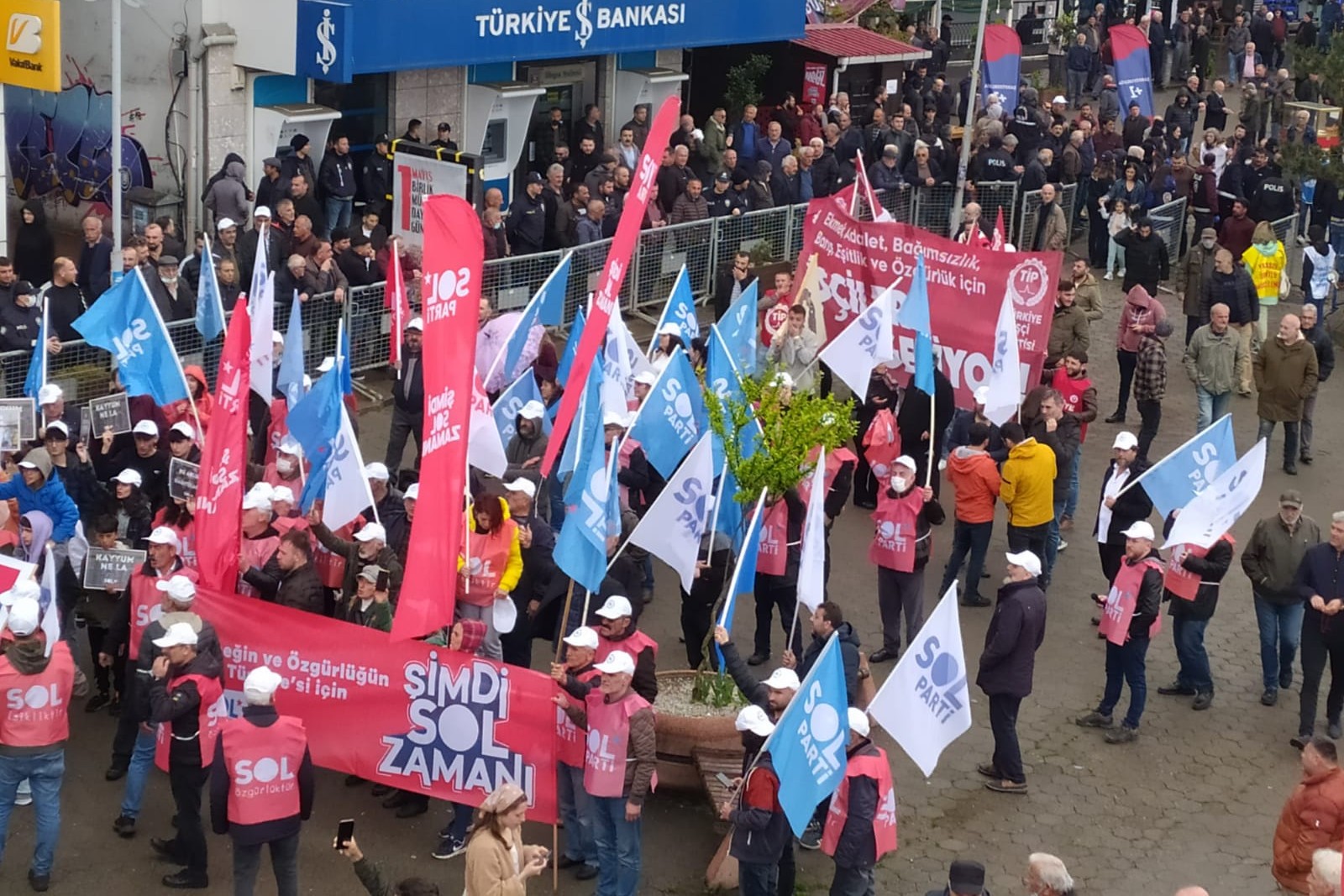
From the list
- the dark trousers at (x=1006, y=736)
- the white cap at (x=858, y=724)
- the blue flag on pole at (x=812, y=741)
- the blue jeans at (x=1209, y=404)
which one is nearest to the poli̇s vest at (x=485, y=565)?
the blue flag on pole at (x=812, y=741)

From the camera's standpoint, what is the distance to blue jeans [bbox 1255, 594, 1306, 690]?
13.1 metres

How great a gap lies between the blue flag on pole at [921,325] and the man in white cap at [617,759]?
532 cm

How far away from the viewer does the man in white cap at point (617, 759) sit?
32.1ft

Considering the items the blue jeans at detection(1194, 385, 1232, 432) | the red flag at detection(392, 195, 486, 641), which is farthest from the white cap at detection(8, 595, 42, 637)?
the blue jeans at detection(1194, 385, 1232, 432)

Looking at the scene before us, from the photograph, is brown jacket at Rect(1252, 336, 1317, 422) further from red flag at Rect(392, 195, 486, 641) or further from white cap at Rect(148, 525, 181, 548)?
white cap at Rect(148, 525, 181, 548)

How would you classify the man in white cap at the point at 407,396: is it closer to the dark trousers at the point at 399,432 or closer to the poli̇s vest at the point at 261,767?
the dark trousers at the point at 399,432

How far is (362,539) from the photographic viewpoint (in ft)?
37.1

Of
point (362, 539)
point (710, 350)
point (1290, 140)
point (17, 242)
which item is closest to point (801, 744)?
point (362, 539)

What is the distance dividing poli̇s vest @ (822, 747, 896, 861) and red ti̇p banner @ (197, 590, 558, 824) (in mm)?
1630

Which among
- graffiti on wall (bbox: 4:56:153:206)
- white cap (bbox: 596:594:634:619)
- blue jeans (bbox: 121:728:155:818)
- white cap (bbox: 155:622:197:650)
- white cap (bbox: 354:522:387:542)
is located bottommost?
blue jeans (bbox: 121:728:155:818)

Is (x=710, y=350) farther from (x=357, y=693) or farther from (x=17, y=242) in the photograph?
(x=17, y=242)

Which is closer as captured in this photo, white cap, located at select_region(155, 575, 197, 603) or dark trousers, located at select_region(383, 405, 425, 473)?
white cap, located at select_region(155, 575, 197, 603)

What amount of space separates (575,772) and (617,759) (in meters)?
0.48

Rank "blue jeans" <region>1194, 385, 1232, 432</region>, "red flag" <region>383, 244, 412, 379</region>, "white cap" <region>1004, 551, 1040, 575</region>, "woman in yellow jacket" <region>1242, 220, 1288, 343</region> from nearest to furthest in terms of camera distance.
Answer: "white cap" <region>1004, 551, 1040, 575</region>
"red flag" <region>383, 244, 412, 379</region>
"blue jeans" <region>1194, 385, 1232, 432</region>
"woman in yellow jacket" <region>1242, 220, 1288, 343</region>
